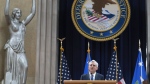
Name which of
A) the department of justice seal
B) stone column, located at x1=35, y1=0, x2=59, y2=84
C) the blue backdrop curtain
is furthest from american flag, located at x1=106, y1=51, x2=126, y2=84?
stone column, located at x1=35, y1=0, x2=59, y2=84

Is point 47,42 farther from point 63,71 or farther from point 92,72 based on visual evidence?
point 92,72

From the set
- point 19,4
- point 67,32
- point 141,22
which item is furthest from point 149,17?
point 19,4

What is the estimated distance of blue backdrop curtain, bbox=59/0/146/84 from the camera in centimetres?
1199

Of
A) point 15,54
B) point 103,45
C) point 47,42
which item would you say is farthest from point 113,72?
point 15,54

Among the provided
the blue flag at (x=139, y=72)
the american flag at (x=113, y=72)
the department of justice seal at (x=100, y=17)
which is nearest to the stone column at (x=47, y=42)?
the department of justice seal at (x=100, y=17)

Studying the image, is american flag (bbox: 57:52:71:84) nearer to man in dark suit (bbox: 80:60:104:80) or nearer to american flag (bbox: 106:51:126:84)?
american flag (bbox: 106:51:126:84)

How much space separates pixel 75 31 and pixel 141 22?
2017 millimetres

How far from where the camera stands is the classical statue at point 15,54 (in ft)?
26.3

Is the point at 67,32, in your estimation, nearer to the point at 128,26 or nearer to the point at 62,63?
the point at 62,63

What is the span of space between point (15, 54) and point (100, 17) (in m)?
4.81

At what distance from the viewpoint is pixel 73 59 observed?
12062 millimetres

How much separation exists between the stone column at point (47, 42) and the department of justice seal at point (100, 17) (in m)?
0.73

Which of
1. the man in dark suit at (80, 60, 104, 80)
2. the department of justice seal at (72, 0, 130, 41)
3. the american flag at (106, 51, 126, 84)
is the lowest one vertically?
the american flag at (106, 51, 126, 84)

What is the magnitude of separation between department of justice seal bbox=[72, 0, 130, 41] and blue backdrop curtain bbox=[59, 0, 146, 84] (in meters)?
0.25
